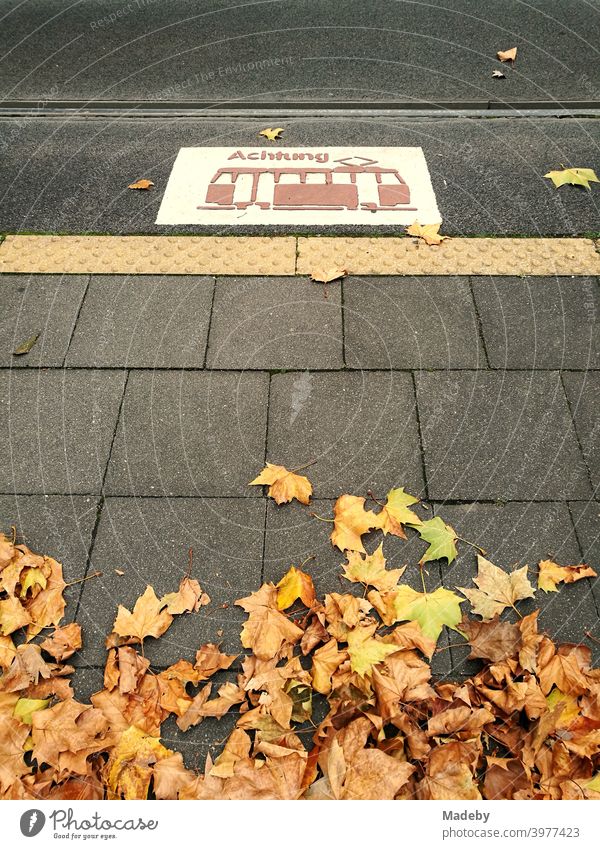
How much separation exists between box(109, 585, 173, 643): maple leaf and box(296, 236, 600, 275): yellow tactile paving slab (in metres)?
2.09

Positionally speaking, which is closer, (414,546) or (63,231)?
(414,546)

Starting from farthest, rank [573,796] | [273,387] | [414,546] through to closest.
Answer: [273,387] < [414,546] < [573,796]

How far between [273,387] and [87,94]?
12.1ft

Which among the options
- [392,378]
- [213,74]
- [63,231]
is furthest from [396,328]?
[213,74]

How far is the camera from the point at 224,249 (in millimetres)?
3941

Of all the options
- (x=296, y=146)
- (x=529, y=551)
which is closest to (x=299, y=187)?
(x=296, y=146)

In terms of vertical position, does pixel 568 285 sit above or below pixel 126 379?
above

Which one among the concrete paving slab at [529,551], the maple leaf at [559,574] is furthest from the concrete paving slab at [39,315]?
the maple leaf at [559,574]

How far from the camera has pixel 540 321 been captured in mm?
3500

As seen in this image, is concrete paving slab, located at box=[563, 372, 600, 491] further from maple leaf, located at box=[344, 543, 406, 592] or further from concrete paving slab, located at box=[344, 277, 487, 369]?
maple leaf, located at box=[344, 543, 406, 592]

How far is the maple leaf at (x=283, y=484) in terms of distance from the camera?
285cm

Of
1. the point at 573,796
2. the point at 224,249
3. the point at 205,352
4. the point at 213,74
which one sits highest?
the point at 213,74

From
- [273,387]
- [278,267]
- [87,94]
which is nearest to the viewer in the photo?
[273,387]

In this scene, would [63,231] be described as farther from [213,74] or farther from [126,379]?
[213,74]
